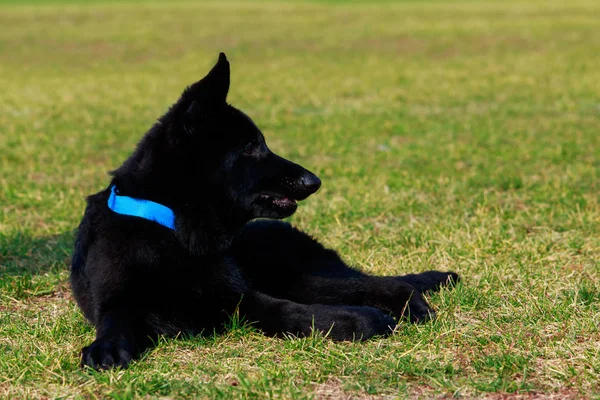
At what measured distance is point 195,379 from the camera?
346 centimetres

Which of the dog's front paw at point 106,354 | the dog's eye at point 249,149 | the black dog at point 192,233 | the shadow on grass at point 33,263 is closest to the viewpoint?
the dog's front paw at point 106,354

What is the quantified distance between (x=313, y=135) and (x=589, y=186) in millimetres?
4197

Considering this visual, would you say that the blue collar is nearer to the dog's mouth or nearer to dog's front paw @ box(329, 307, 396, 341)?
the dog's mouth

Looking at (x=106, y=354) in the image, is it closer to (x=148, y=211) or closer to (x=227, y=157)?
(x=148, y=211)

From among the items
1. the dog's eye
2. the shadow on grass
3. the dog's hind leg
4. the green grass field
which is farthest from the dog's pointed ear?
the shadow on grass

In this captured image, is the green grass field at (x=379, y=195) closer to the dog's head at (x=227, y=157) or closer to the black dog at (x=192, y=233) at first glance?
the black dog at (x=192, y=233)

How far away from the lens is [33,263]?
5.77 m

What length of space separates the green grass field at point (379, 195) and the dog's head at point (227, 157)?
2.28 ft

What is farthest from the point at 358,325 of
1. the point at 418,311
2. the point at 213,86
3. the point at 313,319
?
the point at 213,86

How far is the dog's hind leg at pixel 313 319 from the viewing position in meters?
3.97

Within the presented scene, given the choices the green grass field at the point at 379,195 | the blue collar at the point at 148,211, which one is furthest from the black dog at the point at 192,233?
the green grass field at the point at 379,195

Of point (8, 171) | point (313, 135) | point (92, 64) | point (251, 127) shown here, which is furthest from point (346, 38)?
point (251, 127)

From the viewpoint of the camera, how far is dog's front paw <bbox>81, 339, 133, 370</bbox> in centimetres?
353

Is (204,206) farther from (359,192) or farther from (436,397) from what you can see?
(359,192)
